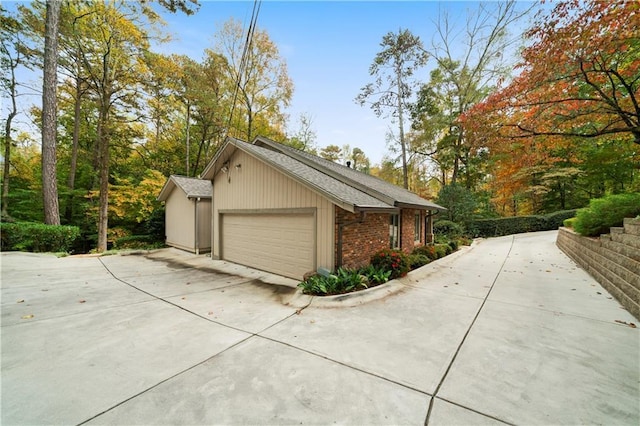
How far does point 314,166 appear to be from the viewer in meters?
9.24

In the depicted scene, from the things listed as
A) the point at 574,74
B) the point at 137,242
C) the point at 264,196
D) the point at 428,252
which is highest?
the point at 574,74

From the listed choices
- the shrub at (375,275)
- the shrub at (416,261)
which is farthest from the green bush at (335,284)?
the shrub at (416,261)

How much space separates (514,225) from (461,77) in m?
12.5

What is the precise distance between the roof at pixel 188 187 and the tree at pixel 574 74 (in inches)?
454

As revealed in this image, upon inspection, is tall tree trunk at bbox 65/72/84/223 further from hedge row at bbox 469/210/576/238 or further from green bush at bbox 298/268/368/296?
hedge row at bbox 469/210/576/238

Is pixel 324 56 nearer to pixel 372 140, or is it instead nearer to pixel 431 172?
pixel 372 140

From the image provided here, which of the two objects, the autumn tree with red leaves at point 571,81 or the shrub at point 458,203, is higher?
the autumn tree with red leaves at point 571,81

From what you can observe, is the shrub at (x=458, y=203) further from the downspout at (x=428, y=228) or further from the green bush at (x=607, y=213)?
the green bush at (x=607, y=213)

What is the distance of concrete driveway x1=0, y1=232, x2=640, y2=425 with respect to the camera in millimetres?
2111

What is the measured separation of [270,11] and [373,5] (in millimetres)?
4444

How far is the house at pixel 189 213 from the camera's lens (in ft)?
36.1

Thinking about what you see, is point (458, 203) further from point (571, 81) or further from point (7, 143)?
point (7, 143)

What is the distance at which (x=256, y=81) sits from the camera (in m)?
18.8

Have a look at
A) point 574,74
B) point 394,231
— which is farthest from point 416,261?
→ point 574,74
